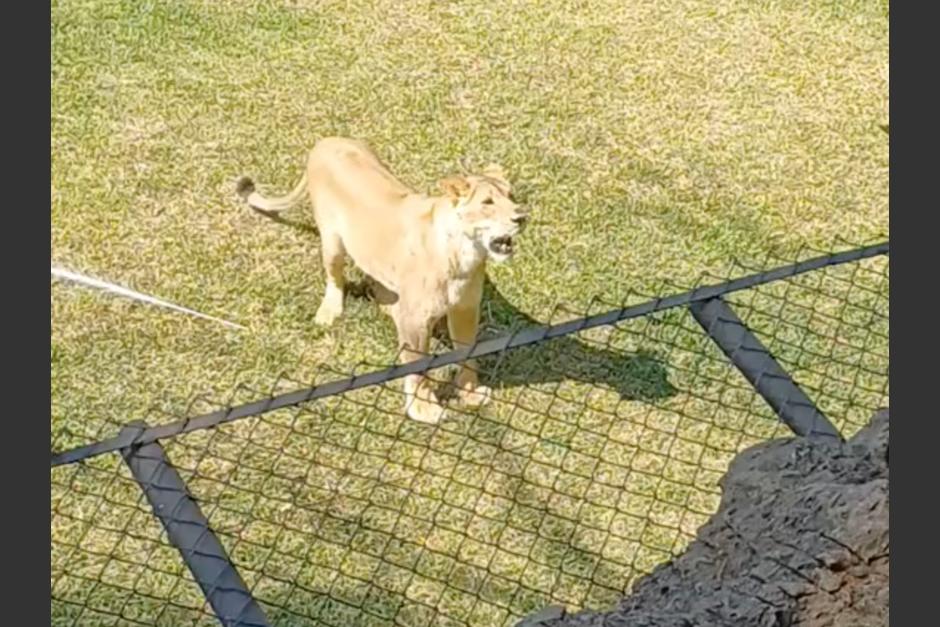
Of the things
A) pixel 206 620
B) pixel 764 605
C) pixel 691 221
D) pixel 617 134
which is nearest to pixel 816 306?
pixel 691 221

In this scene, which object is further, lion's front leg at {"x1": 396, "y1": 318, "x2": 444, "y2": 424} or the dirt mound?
lion's front leg at {"x1": 396, "y1": 318, "x2": 444, "y2": 424}

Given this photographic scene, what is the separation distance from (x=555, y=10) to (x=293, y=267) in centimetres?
248

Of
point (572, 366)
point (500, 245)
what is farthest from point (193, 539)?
point (572, 366)

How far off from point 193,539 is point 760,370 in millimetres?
1184

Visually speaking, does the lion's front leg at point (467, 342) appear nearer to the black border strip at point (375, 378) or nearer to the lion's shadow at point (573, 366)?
the lion's shadow at point (573, 366)

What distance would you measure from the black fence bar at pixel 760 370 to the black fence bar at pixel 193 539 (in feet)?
3.59

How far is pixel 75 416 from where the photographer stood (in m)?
4.45

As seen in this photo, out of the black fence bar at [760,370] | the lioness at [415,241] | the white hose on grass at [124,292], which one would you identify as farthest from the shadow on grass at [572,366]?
the black fence bar at [760,370]

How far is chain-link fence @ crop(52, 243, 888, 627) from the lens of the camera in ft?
12.3

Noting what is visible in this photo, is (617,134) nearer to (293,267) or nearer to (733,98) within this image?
(733,98)

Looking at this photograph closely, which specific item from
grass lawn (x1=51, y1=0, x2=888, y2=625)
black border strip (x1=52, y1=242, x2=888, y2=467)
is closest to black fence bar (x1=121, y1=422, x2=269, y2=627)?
black border strip (x1=52, y1=242, x2=888, y2=467)

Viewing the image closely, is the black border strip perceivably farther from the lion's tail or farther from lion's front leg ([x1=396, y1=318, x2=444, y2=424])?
the lion's tail

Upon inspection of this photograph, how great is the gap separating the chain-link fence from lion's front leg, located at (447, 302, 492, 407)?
6 cm

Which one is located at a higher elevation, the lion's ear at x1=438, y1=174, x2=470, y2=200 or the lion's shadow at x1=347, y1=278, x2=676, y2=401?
the lion's ear at x1=438, y1=174, x2=470, y2=200
